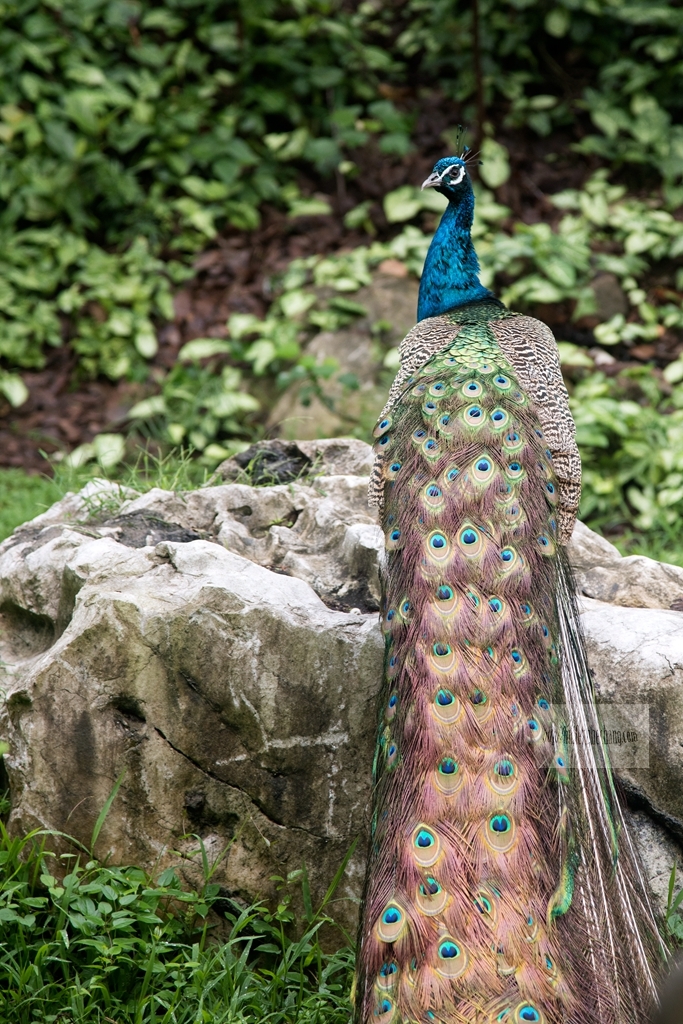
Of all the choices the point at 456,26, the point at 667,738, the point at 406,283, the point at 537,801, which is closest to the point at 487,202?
the point at 406,283

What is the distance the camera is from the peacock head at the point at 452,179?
393cm

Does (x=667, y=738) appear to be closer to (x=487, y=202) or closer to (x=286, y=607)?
(x=286, y=607)

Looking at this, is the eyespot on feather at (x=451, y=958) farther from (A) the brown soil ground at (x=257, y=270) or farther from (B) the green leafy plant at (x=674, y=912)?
(A) the brown soil ground at (x=257, y=270)

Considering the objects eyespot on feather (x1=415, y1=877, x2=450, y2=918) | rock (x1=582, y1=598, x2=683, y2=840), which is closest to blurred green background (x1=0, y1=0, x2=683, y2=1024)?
rock (x1=582, y1=598, x2=683, y2=840)

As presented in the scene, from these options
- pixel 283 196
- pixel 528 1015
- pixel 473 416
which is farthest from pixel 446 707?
pixel 283 196

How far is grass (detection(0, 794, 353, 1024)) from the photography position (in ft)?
8.39

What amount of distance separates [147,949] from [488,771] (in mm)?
1054

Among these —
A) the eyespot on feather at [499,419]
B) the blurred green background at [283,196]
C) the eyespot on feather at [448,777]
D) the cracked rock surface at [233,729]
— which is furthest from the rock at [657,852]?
the blurred green background at [283,196]

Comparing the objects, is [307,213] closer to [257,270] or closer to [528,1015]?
[257,270]

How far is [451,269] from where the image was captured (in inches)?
152

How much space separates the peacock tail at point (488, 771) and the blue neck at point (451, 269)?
3.54 ft

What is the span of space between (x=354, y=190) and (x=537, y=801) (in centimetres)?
561

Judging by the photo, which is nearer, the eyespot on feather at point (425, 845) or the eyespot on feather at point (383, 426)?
the eyespot on feather at point (425, 845)

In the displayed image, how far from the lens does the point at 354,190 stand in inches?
280
